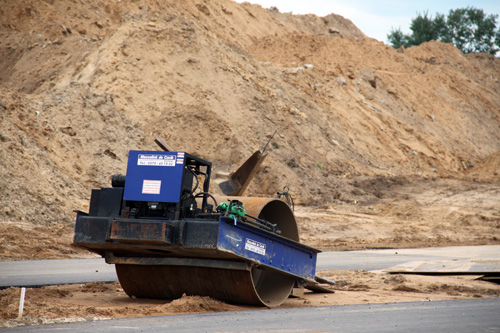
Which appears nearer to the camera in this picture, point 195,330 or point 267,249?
point 195,330

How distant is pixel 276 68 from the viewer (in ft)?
119

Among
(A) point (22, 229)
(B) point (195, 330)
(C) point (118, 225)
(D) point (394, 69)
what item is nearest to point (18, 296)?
(C) point (118, 225)

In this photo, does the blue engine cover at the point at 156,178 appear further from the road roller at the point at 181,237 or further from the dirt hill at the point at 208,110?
the dirt hill at the point at 208,110

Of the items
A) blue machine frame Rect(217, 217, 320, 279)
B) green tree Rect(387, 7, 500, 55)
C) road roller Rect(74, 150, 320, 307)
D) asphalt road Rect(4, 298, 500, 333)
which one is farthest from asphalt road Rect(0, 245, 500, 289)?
green tree Rect(387, 7, 500, 55)

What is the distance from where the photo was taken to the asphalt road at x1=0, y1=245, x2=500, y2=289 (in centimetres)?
1007

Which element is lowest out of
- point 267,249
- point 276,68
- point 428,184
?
point 267,249

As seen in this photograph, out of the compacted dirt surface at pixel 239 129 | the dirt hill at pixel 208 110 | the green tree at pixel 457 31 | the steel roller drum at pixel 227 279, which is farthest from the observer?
→ the green tree at pixel 457 31

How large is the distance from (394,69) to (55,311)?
39472 mm

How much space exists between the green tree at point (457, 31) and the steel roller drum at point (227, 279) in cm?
6118

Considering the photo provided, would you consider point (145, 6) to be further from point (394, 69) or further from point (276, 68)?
point (394, 69)

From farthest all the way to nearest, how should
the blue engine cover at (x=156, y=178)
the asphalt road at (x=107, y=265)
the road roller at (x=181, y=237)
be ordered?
1. the asphalt road at (x=107, y=265)
2. the blue engine cover at (x=156, y=178)
3. the road roller at (x=181, y=237)

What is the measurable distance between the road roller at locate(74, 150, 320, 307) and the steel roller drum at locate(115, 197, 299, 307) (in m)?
0.01

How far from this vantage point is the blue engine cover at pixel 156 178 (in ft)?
23.8

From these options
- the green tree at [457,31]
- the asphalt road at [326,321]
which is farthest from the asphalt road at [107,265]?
the green tree at [457,31]
